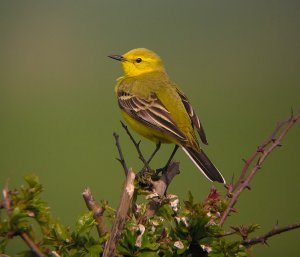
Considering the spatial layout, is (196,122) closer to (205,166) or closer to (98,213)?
(205,166)

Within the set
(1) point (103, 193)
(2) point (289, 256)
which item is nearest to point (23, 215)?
(2) point (289, 256)

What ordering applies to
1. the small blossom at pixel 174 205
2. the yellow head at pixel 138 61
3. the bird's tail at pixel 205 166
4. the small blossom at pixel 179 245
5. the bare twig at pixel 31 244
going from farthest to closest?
the yellow head at pixel 138 61 < the bird's tail at pixel 205 166 < the small blossom at pixel 174 205 < the small blossom at pixel 179 245 < the bare twig at pixel 31 244

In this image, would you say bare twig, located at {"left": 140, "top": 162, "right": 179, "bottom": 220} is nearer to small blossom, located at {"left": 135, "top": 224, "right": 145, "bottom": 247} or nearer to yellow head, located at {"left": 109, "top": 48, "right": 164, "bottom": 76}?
small blossom, located at {"left": 135, "top": 224, "right": 145, "bottom": 247}

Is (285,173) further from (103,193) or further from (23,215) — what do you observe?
(23,215)

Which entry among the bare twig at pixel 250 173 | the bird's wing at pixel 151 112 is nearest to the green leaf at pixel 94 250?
the bare twig at pixel 250 173

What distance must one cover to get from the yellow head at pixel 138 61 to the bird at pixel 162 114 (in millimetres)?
294

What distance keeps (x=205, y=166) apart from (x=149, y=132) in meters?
0.74

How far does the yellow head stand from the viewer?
523 cm

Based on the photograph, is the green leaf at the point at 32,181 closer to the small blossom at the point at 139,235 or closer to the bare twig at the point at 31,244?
the bare twig at the point at 31,244

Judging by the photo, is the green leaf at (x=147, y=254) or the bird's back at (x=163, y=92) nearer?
the green leaf at (x=147, y=254)

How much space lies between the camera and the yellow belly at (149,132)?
4053mm

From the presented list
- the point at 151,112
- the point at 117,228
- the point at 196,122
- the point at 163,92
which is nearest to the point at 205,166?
the point at 196,122

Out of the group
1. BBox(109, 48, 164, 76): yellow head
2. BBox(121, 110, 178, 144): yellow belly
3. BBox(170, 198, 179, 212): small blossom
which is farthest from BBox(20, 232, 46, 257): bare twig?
BBox(109, 48, 164, 76): yellow head

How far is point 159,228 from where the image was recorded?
201 centimetres
